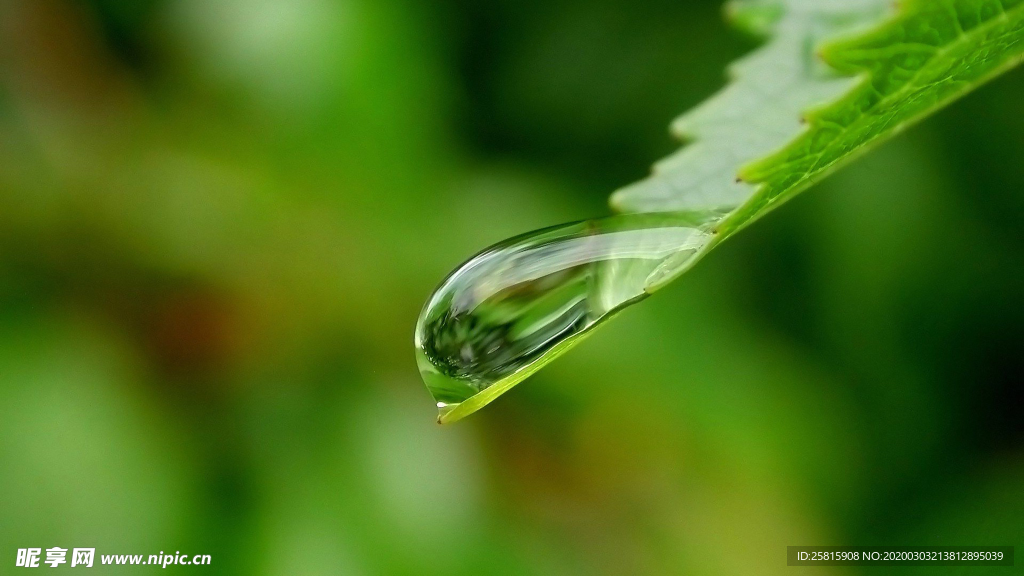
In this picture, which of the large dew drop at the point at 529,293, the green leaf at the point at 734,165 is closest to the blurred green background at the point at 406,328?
the green leaf at the point at 734,165

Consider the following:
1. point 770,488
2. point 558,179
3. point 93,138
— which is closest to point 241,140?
point 93,138

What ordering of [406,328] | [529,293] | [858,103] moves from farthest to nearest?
[406,328] → [529,293] → [858,103]

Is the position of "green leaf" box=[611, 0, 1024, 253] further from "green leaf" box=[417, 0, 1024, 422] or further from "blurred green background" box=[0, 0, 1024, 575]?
"blurred green background" box=[0, 0, 1024, 575]

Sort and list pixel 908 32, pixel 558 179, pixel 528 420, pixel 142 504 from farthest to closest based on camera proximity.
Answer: pixel 558 179 → pixel 528 420 → pixel 142 504 → pixel 908 32

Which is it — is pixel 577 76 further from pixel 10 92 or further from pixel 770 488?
pixel 10 92

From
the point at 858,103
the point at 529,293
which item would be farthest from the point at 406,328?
the point at 858,103

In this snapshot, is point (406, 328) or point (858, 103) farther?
point (406, 328)

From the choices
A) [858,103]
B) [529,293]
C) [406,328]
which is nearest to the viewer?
[858,103]

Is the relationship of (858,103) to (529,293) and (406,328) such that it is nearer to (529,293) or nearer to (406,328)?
(529,293)
